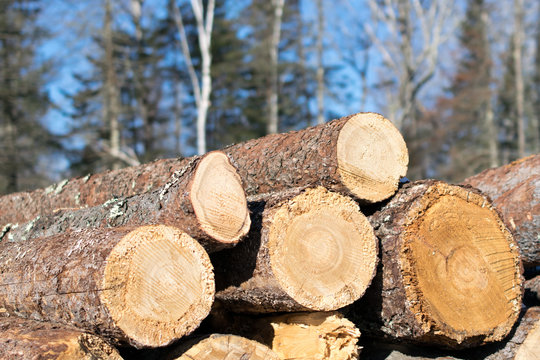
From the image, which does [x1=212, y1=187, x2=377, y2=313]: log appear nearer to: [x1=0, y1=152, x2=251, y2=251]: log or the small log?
[x1=0, y1=152, x2=251, y2=251]: log

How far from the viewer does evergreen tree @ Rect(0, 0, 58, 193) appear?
12.2 m

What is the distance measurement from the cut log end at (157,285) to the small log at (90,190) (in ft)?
3.93

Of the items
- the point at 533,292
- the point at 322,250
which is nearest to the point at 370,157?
the point at 322,250

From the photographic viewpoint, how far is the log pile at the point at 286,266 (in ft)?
6.88

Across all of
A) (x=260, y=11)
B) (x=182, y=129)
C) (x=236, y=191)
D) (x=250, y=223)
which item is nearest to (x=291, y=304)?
(x=250, y=223)

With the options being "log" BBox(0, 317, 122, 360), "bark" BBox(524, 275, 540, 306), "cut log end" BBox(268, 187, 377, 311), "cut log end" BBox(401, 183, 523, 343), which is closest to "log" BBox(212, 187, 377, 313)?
"cut log end" BBox(268, 187, 377, 311)

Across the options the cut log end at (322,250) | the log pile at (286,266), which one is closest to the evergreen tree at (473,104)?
the log pile at (286,266)

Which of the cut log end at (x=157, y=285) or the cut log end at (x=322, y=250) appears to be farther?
the cut log end at (x=322, y=250)

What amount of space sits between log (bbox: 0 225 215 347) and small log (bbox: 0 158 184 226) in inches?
47.0

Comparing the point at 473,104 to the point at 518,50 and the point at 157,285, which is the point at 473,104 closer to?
the point at 518,50

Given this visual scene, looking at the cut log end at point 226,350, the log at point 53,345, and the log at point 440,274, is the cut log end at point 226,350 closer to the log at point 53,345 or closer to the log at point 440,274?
the log at point 53,345

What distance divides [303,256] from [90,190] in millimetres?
2324

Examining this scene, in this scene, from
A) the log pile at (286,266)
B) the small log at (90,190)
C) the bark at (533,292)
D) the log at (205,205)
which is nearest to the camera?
the log pile at (286,266)

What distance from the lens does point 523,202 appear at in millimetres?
3295
